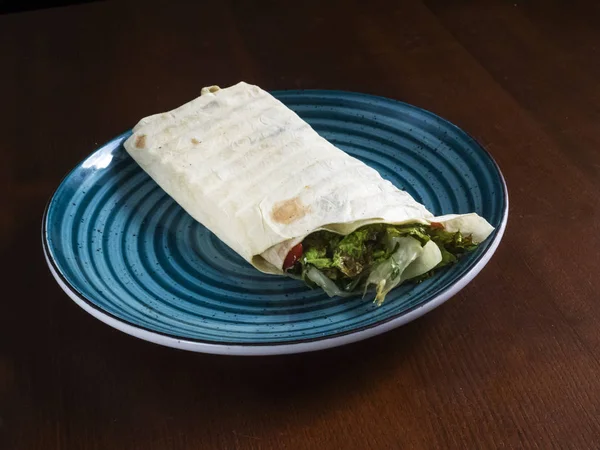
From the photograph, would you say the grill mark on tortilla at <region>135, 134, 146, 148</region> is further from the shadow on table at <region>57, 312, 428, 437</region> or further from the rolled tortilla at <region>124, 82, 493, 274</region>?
the shadow on table at <region>57, 312, 428, 437</region>

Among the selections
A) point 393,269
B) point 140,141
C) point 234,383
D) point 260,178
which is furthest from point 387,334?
point 140,141

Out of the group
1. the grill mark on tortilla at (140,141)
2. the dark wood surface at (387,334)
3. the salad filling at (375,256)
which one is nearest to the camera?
the dark wood surface at (387,334)

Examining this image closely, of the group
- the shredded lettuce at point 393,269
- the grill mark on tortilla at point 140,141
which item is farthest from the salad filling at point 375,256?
the grill mark on tortilla at point 140,141

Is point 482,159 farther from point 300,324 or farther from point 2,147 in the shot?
point 2,147

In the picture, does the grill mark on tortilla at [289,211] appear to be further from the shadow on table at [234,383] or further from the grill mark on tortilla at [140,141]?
the grill mark on tortilla at [140,141]

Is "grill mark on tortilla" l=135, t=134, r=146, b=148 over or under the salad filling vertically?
over

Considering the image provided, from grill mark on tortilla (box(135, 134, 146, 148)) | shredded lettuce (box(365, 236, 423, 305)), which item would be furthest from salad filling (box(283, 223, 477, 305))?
grill mark on tortilla (box(135, 134, 146, 148))

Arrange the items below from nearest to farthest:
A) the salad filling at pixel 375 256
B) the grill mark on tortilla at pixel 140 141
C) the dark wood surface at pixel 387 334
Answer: the dark wood surface at pixel 387 334
the salad filling at pixel 375 256
the grill mark on tortilla at pixel 140 141

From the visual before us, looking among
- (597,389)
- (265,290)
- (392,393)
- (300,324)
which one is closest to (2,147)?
(265,290)
